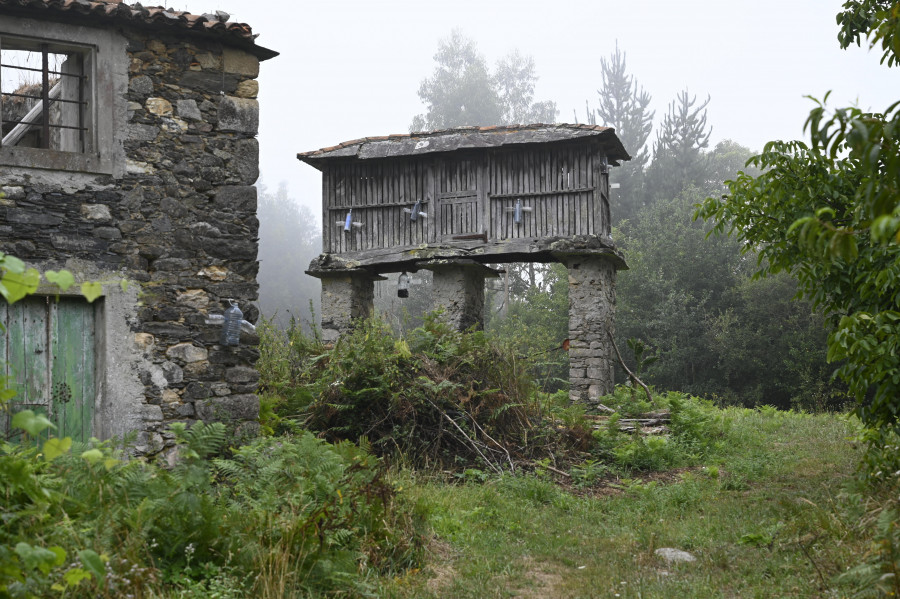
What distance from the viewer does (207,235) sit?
7.17m

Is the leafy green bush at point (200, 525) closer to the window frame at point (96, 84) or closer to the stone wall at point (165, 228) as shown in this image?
the stone wall at point (165, 228)

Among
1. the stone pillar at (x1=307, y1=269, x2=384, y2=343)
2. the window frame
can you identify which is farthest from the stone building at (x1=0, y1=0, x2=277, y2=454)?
the stone pillar at (x1=307, y1=269, x2=384, y2=343)

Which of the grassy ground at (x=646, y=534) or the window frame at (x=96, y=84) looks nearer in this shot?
the grassy ground at (x=646, y=534)

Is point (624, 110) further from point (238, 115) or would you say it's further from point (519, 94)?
point (238, 115)

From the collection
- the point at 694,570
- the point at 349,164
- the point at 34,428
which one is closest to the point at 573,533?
the point at 694,570

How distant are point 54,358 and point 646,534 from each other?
5.33 meters

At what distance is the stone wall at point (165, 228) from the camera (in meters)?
6.57

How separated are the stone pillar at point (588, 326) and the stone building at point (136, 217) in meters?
8.47

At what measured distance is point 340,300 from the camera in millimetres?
15719

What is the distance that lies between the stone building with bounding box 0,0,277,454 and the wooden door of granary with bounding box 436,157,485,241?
781 cm

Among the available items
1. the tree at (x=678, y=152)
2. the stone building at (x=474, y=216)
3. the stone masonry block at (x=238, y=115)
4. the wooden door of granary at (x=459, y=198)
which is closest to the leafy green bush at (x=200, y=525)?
the stone masonry block at (x=238, y=115)

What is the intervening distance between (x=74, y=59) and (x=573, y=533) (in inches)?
255

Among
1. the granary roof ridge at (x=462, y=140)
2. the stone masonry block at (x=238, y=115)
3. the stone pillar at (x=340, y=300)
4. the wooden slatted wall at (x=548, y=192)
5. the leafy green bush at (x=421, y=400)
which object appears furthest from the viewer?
the stone pillar at (x=340, y=300)

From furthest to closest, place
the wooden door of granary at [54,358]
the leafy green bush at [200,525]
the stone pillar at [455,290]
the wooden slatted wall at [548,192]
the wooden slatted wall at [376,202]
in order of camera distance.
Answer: the wooden slatted wall at [376,202] < the stone pillar at [455,290] < the wooden slatted wall at [548,192] < the wooden door of granary at [54,358] < the leafy green bush at [200,525]
